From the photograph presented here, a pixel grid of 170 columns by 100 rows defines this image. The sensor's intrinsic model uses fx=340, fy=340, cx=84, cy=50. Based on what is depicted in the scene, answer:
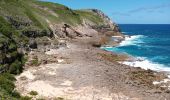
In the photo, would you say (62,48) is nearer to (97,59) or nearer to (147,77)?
(97,59)

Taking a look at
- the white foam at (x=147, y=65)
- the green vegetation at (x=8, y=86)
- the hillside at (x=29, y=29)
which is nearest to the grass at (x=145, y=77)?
the white foam at (x=147, y=65)

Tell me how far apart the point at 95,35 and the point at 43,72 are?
60.8 metres

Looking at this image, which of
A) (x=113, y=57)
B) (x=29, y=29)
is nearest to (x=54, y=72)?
(x=113, y=57)

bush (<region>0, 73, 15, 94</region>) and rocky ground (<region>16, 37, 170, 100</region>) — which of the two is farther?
rocky ground (<region>16, 37, 170, 100</region>)

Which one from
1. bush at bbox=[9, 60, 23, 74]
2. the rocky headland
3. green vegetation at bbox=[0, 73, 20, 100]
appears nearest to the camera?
green vegetation at bbox=[0, 73, 20, 100]

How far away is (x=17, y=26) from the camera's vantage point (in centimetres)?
6469

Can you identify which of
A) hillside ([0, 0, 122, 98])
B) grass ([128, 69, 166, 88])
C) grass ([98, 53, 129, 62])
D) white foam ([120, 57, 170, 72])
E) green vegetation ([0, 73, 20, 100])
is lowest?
white foam ([120, 57, 170, 72])

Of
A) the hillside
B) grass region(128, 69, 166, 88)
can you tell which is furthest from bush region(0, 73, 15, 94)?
grass region(128, 69, 166, 88)

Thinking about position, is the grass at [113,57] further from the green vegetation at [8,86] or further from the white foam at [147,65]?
the green vegetation at [8,86]

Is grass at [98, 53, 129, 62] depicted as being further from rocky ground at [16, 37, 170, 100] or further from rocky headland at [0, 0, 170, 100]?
rocky ground at [16, 37, 170, 100]

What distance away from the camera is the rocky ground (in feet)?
118

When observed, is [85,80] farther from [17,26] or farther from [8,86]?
[17,26]

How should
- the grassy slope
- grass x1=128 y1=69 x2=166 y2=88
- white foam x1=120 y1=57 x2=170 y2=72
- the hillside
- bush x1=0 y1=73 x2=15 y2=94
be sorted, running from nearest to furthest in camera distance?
bush x1=0 y1=73 x2=15 y2=94
the grassy slope
grass x1=128 y1=69 x2=166 y2=88
the hillside
white foam x1=120 y1=57 x2=170 y2=72

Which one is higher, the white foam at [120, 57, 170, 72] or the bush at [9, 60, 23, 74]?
the bush at [9, 60, 23, 74]
